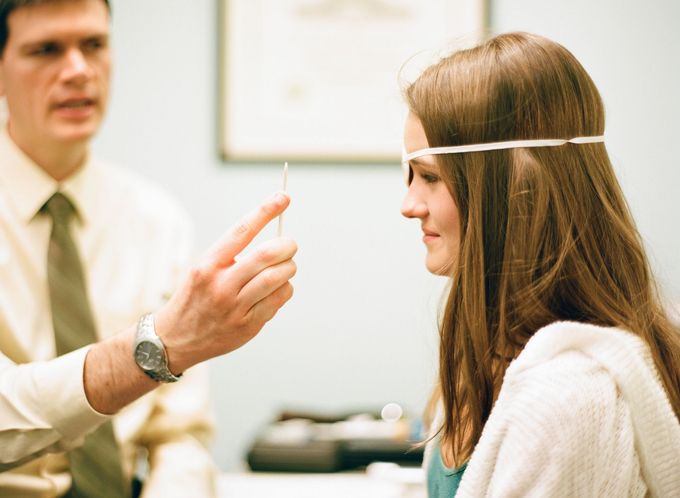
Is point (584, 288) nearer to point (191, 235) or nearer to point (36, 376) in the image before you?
point (36, 376)

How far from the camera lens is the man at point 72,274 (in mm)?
1298

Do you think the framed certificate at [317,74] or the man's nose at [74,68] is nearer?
the man's nose at [74,68]

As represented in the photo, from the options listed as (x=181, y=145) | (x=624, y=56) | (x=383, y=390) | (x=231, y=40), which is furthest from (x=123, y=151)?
(x=624, y=56)

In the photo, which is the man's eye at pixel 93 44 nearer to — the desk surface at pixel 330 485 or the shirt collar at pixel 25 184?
the shirt collar at pixel 25 184

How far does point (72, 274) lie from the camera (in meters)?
1.62

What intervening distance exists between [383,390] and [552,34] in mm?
1258

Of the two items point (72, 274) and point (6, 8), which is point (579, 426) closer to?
point (72, 274)

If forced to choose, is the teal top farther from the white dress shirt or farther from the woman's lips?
the white dress shirt

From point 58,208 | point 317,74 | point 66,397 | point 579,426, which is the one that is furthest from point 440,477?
point 317,74

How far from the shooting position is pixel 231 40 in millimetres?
2406

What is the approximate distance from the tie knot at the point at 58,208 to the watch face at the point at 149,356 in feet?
2.01

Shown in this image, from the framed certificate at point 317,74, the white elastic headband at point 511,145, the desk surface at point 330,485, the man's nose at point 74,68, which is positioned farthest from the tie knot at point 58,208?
the white elastic headband at point 511,145

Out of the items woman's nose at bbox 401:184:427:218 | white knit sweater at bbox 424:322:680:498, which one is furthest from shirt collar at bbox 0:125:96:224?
white knit sweater at bbox 424:322:680:498

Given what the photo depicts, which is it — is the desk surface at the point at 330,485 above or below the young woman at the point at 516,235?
below
